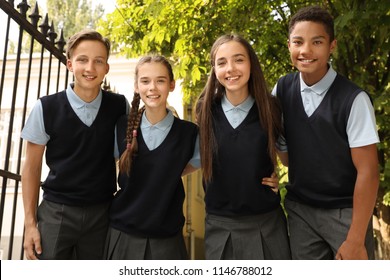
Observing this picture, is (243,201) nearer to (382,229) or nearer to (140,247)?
(140,247)

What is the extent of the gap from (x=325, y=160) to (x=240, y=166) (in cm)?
44

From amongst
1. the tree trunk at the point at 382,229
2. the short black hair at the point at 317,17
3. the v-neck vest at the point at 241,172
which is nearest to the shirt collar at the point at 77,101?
the v-neck vest at the point at 241,172

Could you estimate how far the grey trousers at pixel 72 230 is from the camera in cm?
242

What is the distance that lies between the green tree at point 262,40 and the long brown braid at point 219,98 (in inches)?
58.1

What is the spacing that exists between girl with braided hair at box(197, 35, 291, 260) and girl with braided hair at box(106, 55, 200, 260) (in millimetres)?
169

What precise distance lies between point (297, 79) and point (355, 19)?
1.11 meters

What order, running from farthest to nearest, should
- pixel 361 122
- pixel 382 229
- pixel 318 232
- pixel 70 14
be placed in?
pixel 70 14
pixel 382 229
pixel 318 232
pixel 361 122

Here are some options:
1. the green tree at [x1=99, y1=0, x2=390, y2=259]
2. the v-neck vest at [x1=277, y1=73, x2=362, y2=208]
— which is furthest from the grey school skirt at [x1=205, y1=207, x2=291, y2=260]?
the green tree at [x1=99, y1=0, x2=390, y2=259]

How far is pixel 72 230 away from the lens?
8.02 ft

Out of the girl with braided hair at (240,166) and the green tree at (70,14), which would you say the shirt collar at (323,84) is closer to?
the girl with braided hair at (240,166)

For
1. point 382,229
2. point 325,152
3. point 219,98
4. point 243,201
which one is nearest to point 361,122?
point 325,152

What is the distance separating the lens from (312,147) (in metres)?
2.28
